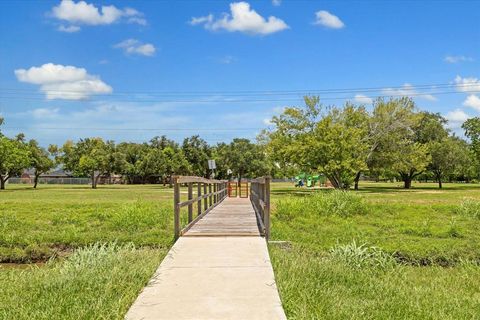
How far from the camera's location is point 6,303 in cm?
578

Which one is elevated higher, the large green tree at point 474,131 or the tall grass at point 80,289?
the large green tree at point 474,131

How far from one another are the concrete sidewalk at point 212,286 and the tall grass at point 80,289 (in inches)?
8.1

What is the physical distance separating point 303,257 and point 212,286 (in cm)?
353

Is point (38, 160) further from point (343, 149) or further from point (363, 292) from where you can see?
point (363, 292)

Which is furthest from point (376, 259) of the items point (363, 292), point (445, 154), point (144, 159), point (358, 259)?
point (144, 159)

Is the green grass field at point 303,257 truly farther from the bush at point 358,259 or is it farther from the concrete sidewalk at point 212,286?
the concrete sidewalk at point 212,286

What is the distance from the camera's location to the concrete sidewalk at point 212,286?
207 inches

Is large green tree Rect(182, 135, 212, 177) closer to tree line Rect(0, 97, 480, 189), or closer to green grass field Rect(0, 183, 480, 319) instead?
tree line Rect(0, 97, 480, 189)

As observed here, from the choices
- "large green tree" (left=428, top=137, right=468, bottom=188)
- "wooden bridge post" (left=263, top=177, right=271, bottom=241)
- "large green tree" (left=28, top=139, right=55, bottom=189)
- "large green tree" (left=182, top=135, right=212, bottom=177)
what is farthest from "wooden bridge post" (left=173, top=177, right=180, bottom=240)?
"large green tree" (left=182, top=135, right=212, bottom=177)

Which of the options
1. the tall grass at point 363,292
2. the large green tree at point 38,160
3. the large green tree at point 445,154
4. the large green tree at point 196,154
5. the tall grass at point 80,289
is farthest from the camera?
the large green tree at point 196,154

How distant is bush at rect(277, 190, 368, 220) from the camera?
1729cm

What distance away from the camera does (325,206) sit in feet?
58.6

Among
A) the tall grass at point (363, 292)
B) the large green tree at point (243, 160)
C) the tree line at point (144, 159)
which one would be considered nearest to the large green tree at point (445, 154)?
the tree line at point (144, 159)

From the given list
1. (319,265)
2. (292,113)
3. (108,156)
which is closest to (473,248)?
(319,265)
